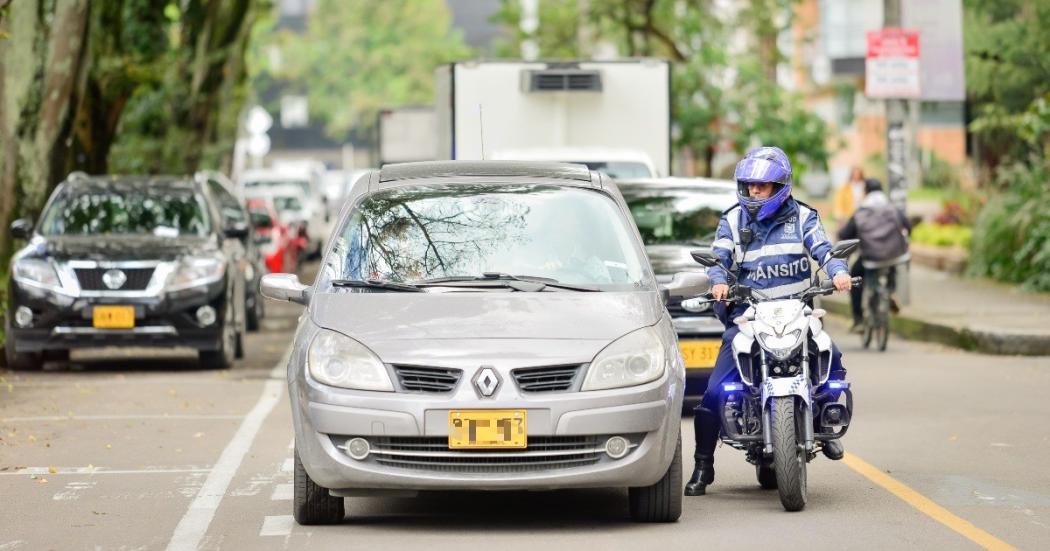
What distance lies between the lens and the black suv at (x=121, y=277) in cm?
1705

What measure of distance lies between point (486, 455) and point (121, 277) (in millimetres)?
9560

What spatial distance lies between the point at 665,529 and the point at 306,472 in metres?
1.59

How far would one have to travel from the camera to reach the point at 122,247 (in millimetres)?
17438

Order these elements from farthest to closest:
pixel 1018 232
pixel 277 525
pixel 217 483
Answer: pixel 1018 232 < pixel 217 483 < pixel 277 525

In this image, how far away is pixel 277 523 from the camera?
29.3 ft

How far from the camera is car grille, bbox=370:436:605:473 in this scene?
827cm

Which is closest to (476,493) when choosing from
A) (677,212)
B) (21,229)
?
(677,212)

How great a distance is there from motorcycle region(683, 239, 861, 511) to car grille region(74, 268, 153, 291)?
8.80 m

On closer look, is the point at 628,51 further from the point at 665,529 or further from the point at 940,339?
the point at 665,529

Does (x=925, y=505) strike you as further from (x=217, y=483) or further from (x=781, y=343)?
(x=217, y=483)

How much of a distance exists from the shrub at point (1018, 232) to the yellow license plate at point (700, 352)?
11.4 metres

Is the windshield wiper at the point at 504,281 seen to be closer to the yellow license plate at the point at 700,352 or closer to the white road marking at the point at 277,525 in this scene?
Result: the white road marking at the point at 277,525

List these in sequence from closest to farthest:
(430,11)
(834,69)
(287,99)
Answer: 1. (834,69)
2. (430,11)
3. (287,99)

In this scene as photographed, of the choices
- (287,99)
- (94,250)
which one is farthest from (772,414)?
(287,99)
